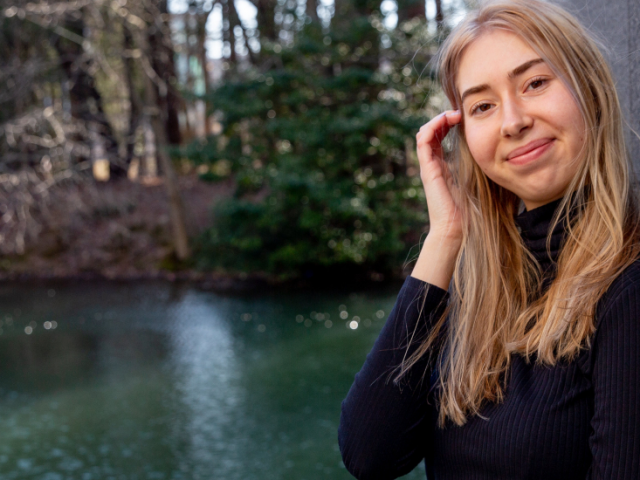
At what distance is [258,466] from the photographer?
387cm

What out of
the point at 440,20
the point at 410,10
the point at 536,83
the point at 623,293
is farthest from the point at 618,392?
the point at 410,10

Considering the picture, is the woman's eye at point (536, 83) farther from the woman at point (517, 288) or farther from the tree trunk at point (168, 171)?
the tree trunk at point (168, 171)

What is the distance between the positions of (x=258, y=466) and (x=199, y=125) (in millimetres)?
19897

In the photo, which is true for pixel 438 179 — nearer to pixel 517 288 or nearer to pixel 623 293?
pixel 517 288

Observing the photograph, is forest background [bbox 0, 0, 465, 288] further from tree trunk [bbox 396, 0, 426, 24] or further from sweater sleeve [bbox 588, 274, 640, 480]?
sweater sleeve [bbox 588, 274, 640, 480]

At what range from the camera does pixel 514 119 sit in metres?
1.27

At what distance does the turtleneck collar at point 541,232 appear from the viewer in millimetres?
1325

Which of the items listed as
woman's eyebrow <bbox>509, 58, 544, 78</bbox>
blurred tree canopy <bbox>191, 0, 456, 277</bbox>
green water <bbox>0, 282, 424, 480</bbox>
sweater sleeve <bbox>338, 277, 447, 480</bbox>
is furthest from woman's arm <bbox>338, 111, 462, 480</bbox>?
blurred tree canopy <bbox>191, 0, 456, 277</bbox>

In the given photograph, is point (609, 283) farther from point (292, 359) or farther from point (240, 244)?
point (240, 244)

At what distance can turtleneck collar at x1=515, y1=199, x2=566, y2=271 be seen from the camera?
133 centimetres

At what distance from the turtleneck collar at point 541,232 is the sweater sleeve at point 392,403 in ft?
0.73

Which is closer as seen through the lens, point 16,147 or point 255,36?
point 16,147

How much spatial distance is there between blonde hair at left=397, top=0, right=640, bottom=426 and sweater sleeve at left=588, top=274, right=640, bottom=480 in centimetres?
5

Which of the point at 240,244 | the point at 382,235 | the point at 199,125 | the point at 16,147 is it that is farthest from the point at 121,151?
the point at 199,125
